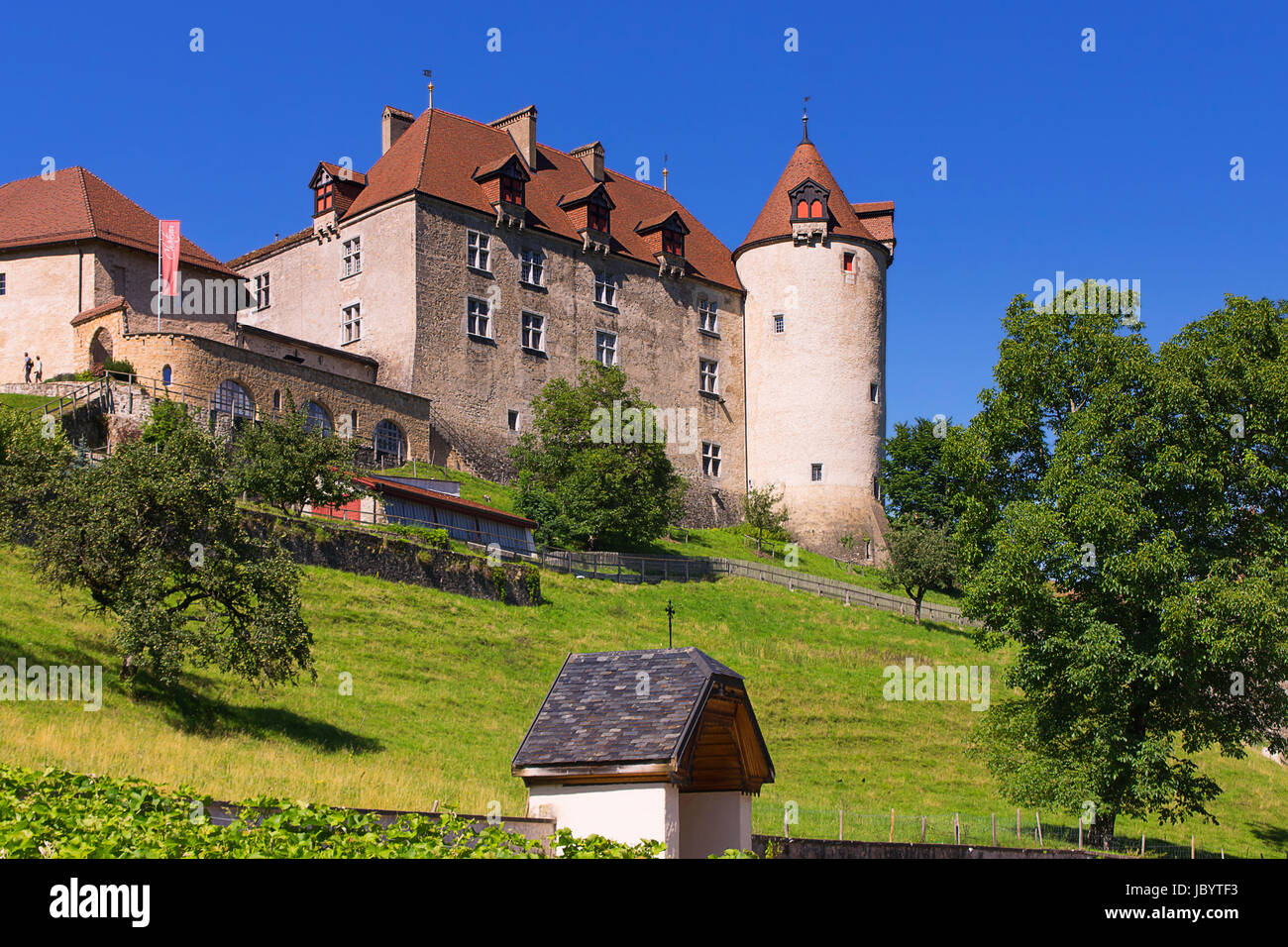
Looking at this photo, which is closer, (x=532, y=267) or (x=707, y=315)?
(x=532, y=267)

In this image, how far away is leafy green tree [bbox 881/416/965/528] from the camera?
72.1 meters

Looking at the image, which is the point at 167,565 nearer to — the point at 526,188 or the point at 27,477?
the point at 27,477

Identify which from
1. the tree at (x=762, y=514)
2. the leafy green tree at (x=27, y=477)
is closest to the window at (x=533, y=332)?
the tree at (x=762, y=514)

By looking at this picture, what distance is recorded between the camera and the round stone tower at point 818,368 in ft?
228

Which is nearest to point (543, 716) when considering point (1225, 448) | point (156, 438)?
point (1225, 448)

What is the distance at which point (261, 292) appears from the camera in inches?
2660

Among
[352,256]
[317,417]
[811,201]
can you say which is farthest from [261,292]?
[811,201]

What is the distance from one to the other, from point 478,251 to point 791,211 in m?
19.4

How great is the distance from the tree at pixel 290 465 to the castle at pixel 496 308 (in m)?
8.28

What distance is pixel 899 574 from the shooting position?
181ft

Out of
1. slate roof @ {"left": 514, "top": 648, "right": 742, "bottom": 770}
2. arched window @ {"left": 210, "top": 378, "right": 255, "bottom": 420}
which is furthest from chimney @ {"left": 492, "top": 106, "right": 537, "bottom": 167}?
slate roof @ {"left": 514, "top": 648, "right": 742, "bottom": 770}

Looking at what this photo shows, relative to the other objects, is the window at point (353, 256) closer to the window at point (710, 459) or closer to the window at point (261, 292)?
the window at point (261, 292)

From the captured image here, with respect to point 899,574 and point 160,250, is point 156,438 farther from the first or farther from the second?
point 899,574

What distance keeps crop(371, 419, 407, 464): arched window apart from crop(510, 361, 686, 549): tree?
4.87m
